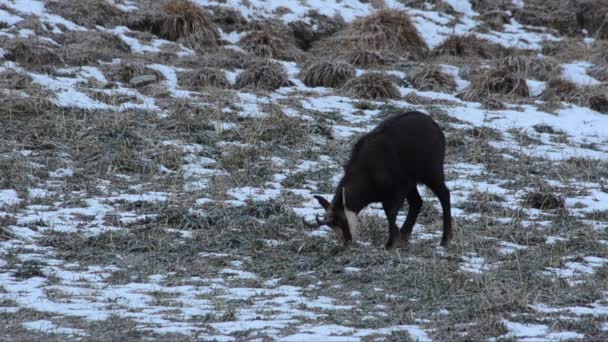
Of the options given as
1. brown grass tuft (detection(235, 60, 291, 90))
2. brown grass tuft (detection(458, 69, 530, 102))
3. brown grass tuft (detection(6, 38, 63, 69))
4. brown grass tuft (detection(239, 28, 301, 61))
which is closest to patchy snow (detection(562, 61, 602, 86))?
brown grass tuft (detection(458, 69, 530, 102))

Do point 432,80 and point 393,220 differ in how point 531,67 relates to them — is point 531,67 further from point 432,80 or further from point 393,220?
point 393,220

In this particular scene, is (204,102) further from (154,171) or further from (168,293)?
(168,293)

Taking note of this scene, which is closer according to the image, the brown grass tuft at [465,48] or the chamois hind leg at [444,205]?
the chamois hind leg at [444,205]

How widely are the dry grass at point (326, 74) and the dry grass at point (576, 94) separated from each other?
3.56 metres

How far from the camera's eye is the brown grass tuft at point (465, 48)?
18141mm

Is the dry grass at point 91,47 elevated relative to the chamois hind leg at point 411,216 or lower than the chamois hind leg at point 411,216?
elevated

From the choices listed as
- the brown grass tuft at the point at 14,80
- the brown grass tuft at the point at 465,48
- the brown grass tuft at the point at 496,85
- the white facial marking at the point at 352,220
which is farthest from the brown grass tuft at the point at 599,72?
the brown grass tuft at the point at 14,80

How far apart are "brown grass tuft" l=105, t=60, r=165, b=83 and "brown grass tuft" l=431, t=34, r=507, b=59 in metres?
6.13

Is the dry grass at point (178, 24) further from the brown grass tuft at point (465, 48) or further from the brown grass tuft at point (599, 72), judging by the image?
the brown grass tuft at point (599, 72)

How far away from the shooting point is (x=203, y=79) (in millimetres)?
15094

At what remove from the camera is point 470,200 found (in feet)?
35.9

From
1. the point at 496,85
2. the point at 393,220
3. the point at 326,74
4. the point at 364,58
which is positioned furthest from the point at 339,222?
the point at 364,58

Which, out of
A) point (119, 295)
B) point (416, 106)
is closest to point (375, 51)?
point (416, 106)

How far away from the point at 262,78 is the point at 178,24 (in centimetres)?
277
